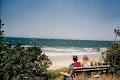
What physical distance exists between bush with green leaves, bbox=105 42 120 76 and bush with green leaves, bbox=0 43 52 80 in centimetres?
278

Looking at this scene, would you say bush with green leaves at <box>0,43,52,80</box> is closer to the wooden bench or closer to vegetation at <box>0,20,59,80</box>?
vegetation at <box>0,20,59,80</box>

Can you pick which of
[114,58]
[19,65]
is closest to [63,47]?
[114,58]

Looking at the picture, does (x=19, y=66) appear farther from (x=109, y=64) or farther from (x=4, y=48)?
(x=109, y=64)

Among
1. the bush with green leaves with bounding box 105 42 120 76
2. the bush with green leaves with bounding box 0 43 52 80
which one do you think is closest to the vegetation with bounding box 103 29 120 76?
the bush with green leaves with bounding box 105 42 120 76

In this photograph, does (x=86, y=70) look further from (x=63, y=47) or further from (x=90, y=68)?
(x=63, y=47)

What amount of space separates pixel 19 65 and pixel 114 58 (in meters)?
5.02

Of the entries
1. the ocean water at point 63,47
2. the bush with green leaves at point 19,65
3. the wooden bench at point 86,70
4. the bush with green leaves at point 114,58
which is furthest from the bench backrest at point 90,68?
the ocean water at point 63,47

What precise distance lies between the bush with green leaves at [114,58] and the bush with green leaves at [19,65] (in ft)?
9.11

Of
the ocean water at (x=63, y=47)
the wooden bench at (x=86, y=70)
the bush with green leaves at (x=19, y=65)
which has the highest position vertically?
the bush with green leaves at (x=19, y=65)

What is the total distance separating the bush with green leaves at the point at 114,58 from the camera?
35.2 feet

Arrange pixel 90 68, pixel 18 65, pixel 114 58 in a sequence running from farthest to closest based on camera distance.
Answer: pixel 114 58
pixel 90 68
pixel 18 65

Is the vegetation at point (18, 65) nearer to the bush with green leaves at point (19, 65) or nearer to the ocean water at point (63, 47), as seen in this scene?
the bush with green leaves at point (19, 65)

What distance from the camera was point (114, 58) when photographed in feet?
37.6

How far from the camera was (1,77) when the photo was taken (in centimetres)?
660
